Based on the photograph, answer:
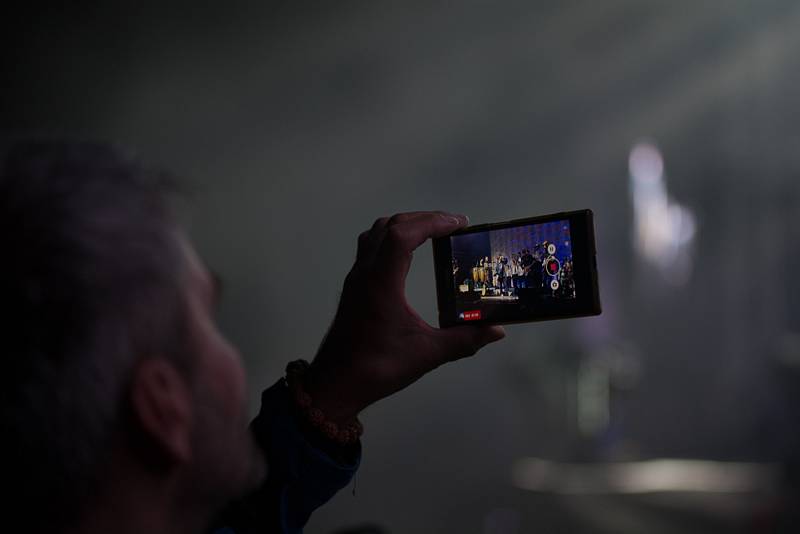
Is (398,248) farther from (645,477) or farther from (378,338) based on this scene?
(645,477)

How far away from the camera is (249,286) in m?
4.50

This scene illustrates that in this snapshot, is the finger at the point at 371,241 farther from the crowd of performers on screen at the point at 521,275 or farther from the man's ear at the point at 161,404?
the man's ear at the point at 161,404

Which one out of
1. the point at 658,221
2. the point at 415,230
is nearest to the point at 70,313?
the point at 415,230

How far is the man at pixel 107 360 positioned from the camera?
44 centimetres

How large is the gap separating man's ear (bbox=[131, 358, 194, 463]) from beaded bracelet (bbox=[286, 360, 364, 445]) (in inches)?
13.4

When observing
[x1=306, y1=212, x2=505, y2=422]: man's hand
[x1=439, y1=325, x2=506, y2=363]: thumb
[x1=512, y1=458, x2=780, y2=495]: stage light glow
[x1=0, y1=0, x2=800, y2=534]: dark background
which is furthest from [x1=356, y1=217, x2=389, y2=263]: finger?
[x1=512, y1=458, x2=780, y2=495]: stage light glow

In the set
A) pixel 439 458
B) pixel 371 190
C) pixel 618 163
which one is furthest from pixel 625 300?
pixel 371 190

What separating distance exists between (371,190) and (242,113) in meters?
1.18

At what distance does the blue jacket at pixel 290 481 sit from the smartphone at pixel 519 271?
29 centimetres

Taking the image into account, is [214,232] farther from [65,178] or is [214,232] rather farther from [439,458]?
[65,178]

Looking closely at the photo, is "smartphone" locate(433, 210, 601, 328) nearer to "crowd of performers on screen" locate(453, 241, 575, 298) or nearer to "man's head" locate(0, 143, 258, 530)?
"crowd of performers on screen" locate(453, 241, 575, 298)

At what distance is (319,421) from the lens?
0.80 meters

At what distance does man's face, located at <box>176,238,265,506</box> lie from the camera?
487 mm

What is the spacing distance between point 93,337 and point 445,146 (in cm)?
527
